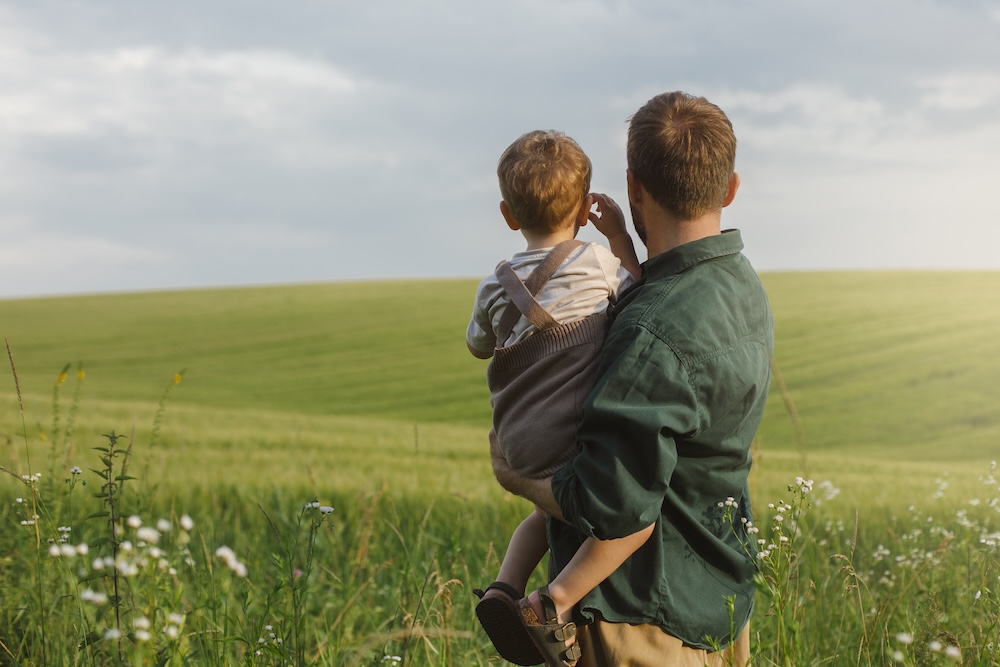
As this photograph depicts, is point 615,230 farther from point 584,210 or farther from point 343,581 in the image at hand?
point 343,581

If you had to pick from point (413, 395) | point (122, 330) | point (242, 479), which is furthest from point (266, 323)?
point (242, 479)

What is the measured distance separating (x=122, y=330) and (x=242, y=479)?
103 feet

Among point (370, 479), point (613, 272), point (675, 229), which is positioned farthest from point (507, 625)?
point (370, 479)

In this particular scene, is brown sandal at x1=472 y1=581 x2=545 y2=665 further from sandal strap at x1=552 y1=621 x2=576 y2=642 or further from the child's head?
the child's head

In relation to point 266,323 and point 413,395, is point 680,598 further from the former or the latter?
point 266,323

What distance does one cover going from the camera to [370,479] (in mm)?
7832

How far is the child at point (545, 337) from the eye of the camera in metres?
2.31

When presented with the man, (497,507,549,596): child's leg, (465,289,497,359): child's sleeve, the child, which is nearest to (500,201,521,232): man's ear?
the child

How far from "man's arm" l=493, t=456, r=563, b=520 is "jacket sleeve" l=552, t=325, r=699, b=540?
0.35 feet

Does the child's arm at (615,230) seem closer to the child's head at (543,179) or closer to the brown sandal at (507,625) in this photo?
the child's head at (543,179)

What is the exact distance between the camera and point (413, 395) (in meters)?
22.8

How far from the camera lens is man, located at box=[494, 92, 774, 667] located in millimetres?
2152

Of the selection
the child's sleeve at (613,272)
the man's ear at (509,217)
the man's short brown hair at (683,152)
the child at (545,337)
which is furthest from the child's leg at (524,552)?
the man's short brown hair at (683,152)

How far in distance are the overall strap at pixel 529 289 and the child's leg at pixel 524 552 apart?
0.59 m
